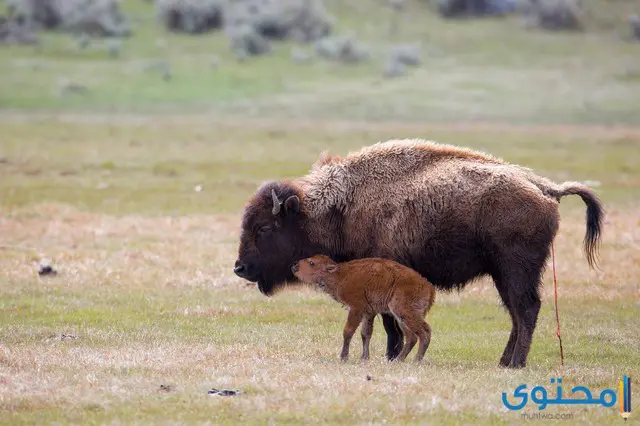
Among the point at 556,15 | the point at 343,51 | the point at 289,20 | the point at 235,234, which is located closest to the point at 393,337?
the point at 235,234

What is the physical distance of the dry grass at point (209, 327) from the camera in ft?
29.7

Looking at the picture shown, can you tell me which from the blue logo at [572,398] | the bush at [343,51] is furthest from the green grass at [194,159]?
the bush at [343,51]

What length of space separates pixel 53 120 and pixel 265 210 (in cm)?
2837

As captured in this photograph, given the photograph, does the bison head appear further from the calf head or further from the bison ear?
the calf head

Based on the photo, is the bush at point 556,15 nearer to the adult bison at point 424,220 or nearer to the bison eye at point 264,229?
the adult bison at point 424,220

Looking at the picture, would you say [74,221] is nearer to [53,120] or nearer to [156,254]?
[156,254]

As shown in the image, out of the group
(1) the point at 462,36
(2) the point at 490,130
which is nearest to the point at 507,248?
(2) the point at 490,130

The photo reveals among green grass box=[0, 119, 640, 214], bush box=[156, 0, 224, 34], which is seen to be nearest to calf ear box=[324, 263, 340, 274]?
green grass box=[0, 119, 640, 214]

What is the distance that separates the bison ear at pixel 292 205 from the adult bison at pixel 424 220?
0.01 meters

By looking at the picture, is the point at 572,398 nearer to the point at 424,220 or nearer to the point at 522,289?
the point at 522,289

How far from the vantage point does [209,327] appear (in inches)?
519

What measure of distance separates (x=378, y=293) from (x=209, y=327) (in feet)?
9.43

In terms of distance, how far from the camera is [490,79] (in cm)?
4972

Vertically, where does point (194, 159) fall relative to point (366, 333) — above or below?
below
